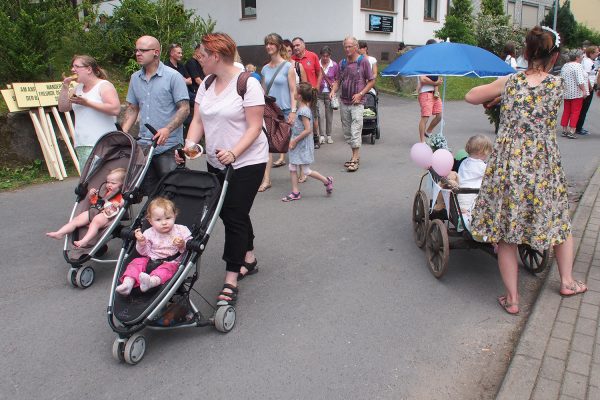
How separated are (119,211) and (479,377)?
3135mm

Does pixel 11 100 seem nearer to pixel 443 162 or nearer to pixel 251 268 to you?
pixel 251 268

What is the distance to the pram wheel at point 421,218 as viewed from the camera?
4.78 meters

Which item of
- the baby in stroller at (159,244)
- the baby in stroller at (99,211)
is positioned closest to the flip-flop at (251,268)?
the baby in stroller at (159,244)

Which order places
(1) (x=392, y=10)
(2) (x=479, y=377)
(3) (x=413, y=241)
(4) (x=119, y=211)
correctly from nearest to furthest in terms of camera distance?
(2) (x=479, y=377)
(4) (x=119, y=211)
(3) (x=413, y=241)
(1) (x=392, y=10)

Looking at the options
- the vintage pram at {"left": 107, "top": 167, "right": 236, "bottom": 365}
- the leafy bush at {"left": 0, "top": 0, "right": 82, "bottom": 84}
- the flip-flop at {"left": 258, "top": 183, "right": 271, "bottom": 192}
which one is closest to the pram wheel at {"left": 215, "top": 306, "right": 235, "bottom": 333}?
the vintage pram at {"left": 107, "top": 167, "right": 236, "bottom": 365}

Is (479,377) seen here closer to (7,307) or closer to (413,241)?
(413,241)

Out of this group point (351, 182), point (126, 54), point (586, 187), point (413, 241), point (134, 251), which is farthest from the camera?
point (126, 54)

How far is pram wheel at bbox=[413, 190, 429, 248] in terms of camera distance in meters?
4.78

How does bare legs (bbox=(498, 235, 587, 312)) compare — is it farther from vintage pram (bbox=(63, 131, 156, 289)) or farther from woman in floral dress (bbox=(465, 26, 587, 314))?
vintage pram (bbox=(63, 131, 156, 289))

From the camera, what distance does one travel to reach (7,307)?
4020mm

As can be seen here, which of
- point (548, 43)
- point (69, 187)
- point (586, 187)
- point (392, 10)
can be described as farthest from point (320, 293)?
point (392, 10)

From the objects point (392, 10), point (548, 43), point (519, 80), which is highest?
point (392, 10)

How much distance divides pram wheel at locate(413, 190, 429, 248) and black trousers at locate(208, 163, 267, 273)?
1.76 meters

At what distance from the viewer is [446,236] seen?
4109 mm
